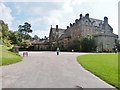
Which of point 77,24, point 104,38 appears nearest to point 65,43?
point 77,24

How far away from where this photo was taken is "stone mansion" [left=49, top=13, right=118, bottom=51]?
72.5 m

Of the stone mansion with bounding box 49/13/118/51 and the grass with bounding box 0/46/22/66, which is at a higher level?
the stone mansion with bounding box 49/13/118/51

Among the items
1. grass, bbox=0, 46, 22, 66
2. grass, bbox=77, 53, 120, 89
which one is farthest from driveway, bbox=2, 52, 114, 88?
grass, bbox=0, 46, 22, 66

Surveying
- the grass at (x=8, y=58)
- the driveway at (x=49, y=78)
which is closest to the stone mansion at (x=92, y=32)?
the grass at (x=8, y=58)

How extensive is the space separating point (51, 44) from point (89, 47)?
3974cm

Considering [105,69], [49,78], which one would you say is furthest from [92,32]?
[49,78]

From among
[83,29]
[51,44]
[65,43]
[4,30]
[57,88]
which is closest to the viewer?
[57,88]

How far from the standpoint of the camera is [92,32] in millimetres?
82625

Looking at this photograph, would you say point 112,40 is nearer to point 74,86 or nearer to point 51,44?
point 51,44

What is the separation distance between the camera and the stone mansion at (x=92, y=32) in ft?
238

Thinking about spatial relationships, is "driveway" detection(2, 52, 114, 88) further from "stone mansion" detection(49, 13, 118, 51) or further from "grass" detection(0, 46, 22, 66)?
"stone mansion" detection(49, 13, 118, 51)

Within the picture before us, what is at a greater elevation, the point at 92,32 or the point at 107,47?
the point at 92,32

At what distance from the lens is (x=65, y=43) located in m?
89.2

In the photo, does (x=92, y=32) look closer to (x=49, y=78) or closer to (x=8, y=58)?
(x=8, y=58)
